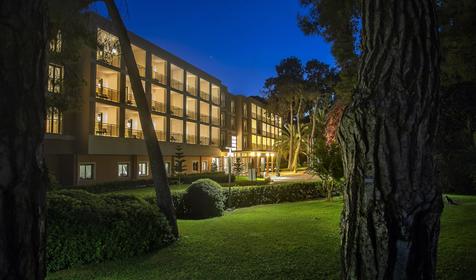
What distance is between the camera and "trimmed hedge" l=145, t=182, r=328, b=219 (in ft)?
60.1

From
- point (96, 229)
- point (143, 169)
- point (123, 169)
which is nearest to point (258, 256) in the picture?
point (96, 229)

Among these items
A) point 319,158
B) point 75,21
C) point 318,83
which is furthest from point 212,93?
point 75,21

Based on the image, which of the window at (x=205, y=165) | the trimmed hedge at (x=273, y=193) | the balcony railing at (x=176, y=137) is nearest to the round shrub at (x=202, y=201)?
the trimmed hedge at (x=273, y=193)

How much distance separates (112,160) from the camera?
2858 centimetres

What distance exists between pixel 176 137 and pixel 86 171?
1211cm

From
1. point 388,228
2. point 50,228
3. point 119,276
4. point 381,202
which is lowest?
point 119,276

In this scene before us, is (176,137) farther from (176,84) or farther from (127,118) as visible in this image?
(127,118)

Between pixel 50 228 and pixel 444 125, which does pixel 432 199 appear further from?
pixel 444 125

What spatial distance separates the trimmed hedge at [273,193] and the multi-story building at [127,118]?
7.96ft

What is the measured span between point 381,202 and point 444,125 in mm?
16838

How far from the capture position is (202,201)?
14539 mm

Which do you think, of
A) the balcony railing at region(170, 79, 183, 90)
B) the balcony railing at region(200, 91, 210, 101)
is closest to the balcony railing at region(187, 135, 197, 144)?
the balcony railing at region(200, 91, 210, 101)

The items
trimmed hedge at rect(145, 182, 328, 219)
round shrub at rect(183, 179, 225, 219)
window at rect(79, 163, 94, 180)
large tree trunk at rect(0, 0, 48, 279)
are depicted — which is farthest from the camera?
window at rect(79, 163, 94, 180)

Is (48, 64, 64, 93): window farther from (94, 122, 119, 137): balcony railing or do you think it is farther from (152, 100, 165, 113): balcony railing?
(152, 100, 165, 113): balcony railing
